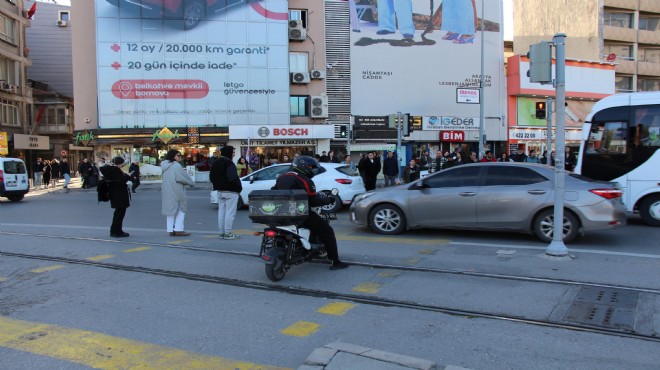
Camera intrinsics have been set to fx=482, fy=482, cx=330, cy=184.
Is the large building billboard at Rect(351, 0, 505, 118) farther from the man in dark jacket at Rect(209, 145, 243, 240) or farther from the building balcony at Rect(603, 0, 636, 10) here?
the man in dark jacket at Rect(209, 145, 243, 240)

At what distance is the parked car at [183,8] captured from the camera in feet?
96.3

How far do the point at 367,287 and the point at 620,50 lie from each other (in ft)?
154

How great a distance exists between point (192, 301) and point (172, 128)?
2589 cm

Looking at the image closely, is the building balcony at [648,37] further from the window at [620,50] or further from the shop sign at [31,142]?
the shop sign at [31,142]

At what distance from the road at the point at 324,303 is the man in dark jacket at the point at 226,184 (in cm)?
45

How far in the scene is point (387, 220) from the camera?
9594 millimetres

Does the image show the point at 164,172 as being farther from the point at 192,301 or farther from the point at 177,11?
the point at 177,11

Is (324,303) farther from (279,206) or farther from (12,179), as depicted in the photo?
(12,179)

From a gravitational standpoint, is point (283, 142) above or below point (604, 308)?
above

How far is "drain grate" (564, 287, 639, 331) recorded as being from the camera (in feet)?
15.0

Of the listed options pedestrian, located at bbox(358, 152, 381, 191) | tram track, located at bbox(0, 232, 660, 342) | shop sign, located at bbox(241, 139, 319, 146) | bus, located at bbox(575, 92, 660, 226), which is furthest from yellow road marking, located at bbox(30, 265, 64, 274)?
shop sign, located at bbox(241, 139, 319, 146)

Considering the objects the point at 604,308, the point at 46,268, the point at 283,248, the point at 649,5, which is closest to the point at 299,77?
the point at 46,268

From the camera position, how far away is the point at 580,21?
39.8m

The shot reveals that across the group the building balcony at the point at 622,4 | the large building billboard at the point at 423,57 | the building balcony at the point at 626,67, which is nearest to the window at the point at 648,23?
the building balcony at the point at 622,4
